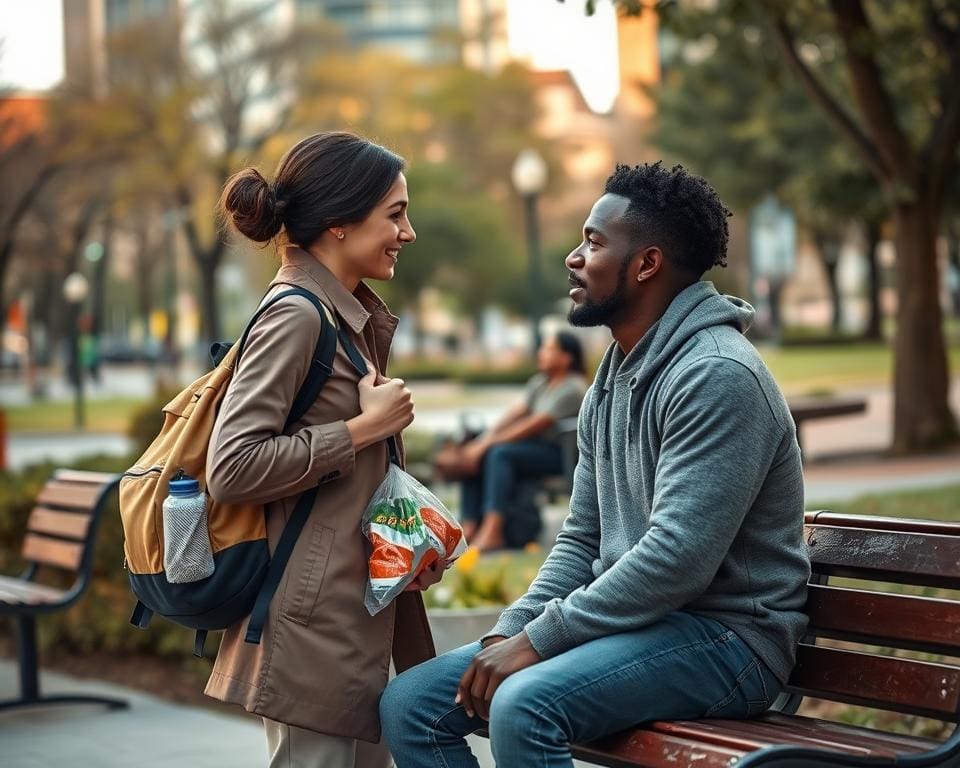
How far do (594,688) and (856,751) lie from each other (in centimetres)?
52

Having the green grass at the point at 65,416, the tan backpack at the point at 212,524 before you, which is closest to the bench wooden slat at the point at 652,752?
the tan backpack at the point at 212,524

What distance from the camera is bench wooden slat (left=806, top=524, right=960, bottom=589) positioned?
124 inches

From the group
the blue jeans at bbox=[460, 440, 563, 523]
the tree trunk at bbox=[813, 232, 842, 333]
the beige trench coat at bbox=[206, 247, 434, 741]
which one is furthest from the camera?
the tree trunk at bbox=[813, 232, 842, 333]

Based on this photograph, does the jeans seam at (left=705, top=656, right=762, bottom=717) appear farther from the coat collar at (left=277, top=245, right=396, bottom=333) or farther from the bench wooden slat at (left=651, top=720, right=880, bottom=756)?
the coat collar at (left=277, top=245, right=396, bottom=333)

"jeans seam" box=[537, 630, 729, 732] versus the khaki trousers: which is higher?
"jeans seam" box=[537, 630, 729, 732]

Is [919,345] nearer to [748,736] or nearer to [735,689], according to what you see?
[735,689]

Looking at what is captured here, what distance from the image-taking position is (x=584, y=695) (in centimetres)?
290

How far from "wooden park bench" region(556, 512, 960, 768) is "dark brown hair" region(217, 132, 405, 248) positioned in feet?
4.25

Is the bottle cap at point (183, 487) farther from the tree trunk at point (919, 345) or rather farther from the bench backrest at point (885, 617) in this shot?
the tree trunk at point (919, 345)

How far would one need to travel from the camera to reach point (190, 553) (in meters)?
3.05

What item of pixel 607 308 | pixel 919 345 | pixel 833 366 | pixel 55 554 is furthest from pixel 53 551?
pixel 833 366

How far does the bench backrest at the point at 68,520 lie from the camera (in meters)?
6.07

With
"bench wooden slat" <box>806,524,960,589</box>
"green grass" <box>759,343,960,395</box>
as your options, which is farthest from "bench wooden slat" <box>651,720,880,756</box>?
"green grass" <box>759,343,960,395</box>

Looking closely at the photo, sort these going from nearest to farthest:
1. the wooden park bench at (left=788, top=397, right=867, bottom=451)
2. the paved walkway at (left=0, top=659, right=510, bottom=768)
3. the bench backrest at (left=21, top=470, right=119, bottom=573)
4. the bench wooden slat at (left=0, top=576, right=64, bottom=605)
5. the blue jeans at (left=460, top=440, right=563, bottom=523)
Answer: the paved walkway at (left=0, top=659, right=510, bottom=768) → the bench wooden slat at (left=0, top=576, right=64, bottom=605) → the bench backrest at (left=21, top=470, right=119, bottom=573) → the blue jeans at (left=460, top=440, right=563, bottom=523) → the wooden park bench at (left=788, top=397, right=867, bottom=451)
